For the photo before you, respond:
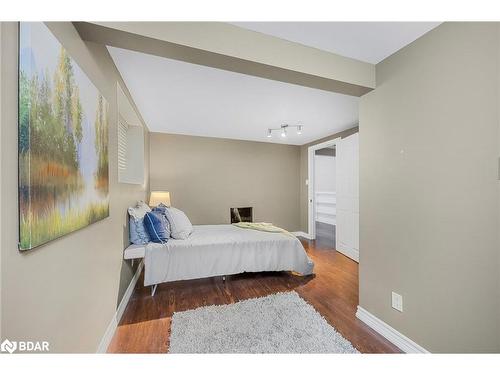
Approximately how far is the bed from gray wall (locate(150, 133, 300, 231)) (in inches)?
78.9

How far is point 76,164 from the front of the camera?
41.0 inches

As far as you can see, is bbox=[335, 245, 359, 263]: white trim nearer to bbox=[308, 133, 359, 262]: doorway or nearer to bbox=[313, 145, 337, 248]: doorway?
bbox=[308, 133, 359, 262]: doorway

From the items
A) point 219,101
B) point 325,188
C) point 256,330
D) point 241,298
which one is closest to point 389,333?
point 256,330

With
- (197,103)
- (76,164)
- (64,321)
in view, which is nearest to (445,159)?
(76,164)

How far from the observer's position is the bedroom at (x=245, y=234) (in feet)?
2.63

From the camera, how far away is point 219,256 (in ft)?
8.26

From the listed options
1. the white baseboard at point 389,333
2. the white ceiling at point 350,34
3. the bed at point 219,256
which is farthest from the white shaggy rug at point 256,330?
the white ceiling at point 350,34

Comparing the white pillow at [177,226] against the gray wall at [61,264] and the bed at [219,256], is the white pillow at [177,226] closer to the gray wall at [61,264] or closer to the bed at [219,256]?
the bed at [219,256]

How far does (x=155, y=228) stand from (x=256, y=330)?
1521mm

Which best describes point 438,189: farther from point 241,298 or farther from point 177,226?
point 177,226

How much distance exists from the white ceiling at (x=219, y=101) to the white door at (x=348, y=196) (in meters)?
0.44

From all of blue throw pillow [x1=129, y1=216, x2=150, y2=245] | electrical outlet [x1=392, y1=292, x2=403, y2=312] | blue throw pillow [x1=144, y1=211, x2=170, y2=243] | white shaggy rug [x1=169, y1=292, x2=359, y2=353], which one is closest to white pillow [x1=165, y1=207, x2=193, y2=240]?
blue throw pillow [x1=144, y1=211, x2=170, y2=243]

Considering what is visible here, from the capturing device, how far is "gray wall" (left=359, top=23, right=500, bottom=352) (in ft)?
3.79

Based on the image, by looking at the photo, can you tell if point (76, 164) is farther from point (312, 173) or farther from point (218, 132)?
point (312, 173)
